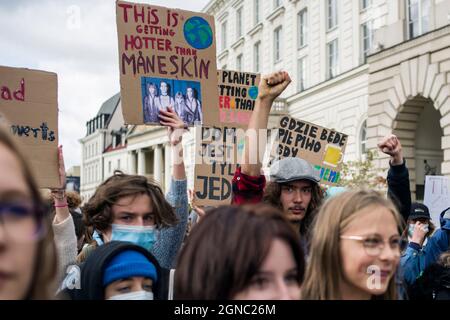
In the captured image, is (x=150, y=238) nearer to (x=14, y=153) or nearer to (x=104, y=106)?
(x=14, y=153)

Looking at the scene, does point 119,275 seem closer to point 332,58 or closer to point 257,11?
point 332,58

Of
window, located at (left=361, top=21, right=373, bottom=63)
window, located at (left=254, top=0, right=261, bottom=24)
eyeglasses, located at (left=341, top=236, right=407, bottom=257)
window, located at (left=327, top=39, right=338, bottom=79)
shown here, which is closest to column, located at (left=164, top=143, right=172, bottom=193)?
window, located at (left=254, top=0, right=261, bottom=24)

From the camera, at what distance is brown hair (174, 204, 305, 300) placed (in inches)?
64.7

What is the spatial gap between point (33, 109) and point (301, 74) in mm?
26151

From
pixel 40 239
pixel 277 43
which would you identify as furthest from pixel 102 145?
pixel 40 239

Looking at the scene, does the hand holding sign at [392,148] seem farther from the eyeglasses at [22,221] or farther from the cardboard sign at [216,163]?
the eyeglasses at [22,221]

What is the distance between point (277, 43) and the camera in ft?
106

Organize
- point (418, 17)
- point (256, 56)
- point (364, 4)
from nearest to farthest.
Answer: point (418, 17)
point (364, 4)
point (256, 56)

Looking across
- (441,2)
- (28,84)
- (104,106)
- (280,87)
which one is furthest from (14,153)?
(104,106)

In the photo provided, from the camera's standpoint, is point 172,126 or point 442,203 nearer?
point 172,126

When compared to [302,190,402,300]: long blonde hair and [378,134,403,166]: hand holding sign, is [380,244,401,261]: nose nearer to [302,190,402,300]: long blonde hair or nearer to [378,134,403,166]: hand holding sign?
[302,190,402,300]: long blonde hair

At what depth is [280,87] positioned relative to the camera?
3498 mm
